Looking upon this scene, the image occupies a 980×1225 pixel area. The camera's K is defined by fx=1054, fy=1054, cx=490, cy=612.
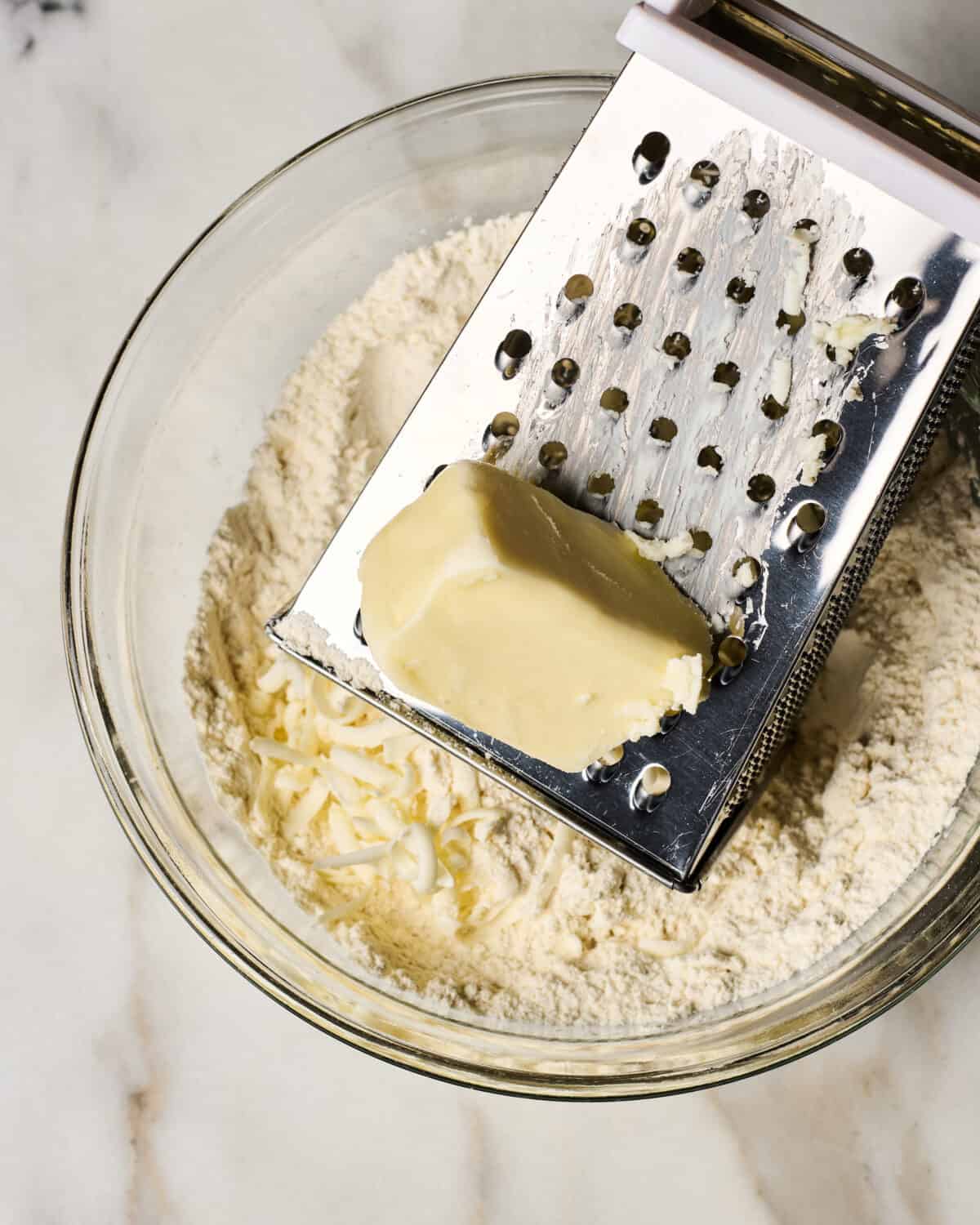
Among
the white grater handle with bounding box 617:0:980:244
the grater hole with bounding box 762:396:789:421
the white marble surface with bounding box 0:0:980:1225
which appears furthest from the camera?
the white marble surface with bounding box 0:0:980:1225

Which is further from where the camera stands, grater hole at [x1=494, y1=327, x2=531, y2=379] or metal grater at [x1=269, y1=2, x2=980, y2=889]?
grater hole at [x1=494, y1=327, x2=531, y2=379]

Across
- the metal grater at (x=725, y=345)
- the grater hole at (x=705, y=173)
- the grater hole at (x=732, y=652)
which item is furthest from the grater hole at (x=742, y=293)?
the grater hole at (x=732, y=652)

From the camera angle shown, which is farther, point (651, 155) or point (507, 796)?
point (507, 796)

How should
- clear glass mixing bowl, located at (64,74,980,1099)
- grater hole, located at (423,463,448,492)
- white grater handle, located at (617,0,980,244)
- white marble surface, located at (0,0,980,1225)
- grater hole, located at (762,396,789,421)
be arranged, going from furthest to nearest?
white marble surface, located at (0,0,980,1225) < clear glass mixing bowl, located at (64,74,980,1099) < grater hole, located at (423,463,448,492) < grater hole, located at (762,396,789,421) < white grater handle, located at (617,0,980,244)

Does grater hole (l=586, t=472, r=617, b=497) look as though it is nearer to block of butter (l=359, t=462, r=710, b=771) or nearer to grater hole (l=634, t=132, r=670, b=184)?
block of butter (l=359, t=462, r=710, b=771)

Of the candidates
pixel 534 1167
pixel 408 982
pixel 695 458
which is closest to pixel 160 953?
pixel 408 982

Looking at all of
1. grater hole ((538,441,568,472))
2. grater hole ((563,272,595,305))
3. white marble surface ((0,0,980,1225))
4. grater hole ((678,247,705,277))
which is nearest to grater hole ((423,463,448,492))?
grater hole ((538,441,568,472))

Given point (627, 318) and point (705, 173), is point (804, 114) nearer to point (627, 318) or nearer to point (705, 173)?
point (705, 173)

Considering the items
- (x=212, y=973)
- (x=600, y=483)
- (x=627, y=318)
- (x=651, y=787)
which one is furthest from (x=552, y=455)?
(x=212, y=973)
